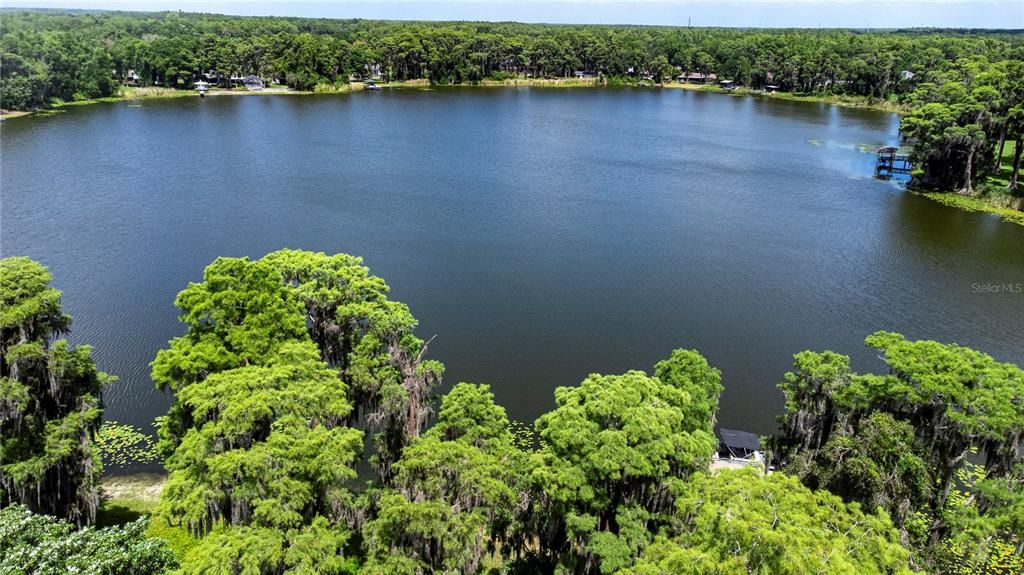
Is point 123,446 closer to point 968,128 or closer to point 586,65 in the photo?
point 968,128

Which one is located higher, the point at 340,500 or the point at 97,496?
the point at 340,500

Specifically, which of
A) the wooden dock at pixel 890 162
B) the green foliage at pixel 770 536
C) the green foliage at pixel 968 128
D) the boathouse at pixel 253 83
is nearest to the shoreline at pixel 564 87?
the green foliage at pixel 968 128

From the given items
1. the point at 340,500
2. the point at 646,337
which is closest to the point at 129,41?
the point at 646,337

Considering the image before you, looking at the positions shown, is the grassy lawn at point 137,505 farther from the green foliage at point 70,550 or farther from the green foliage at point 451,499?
the green foliage at point 451,499

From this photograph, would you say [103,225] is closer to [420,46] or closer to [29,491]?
[29,491]

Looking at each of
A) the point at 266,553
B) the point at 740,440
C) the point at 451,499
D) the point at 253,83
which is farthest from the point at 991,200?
the point at 253,83

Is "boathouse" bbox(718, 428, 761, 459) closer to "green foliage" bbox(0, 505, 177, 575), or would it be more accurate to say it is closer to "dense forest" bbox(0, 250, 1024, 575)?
"dense forest" bbox(0, 250, 1024, 575)
